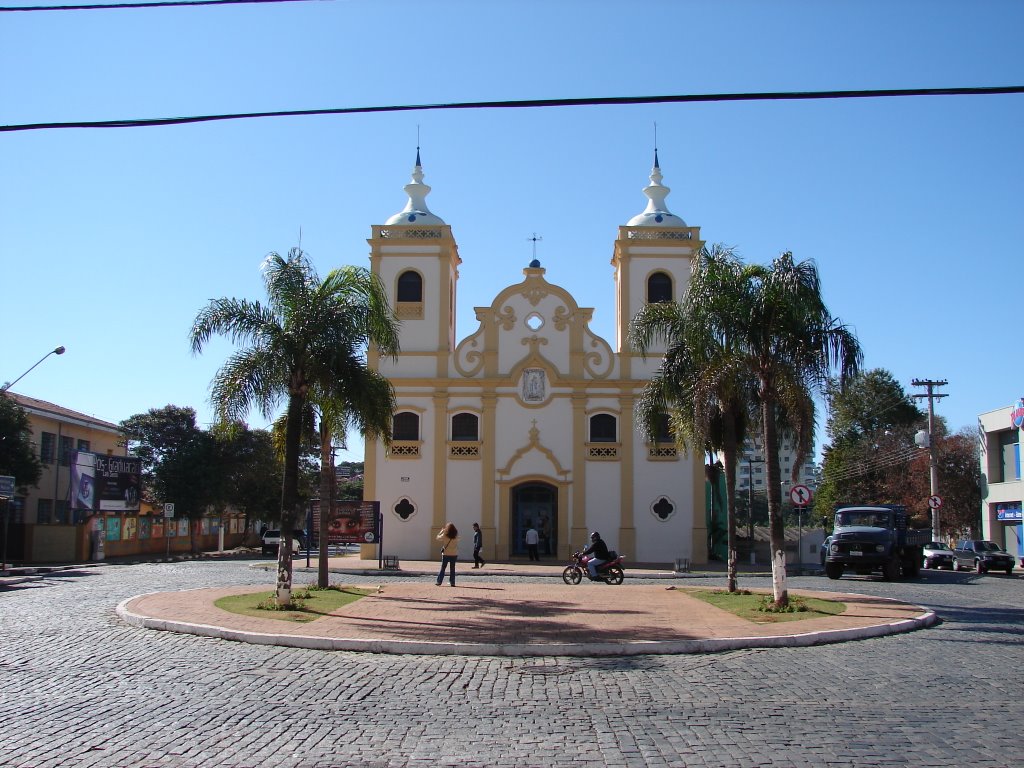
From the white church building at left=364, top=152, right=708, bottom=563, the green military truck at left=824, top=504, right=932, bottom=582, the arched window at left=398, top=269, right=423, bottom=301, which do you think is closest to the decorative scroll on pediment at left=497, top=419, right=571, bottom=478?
the white church building at left=364, top=152, right=708, bottom=563

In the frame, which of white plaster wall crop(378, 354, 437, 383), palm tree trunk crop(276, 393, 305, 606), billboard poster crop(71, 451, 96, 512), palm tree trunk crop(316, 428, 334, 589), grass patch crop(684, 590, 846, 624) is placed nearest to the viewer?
grass patch crop(684, 590, 846, 624)

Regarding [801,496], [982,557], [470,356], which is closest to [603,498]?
[470,356]

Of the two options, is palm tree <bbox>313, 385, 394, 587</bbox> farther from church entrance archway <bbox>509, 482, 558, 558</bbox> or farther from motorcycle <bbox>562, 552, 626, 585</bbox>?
church entrance archway <bbox>509, 482, 558, 558</bbox>

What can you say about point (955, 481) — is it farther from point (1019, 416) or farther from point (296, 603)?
point (296, 603)

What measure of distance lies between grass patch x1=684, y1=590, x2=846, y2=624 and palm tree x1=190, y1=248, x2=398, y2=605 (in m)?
8.07

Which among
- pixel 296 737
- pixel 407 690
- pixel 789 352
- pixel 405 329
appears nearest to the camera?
pixel 296 737

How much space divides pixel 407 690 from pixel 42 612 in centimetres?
956

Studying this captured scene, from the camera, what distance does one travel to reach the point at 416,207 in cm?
4134

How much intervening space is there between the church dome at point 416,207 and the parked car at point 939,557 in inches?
935

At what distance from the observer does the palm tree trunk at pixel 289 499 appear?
16594 millimetres

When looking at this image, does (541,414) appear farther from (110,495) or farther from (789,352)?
(789,352)

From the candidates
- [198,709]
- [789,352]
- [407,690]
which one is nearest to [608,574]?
[789,352]

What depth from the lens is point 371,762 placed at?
700 centimetres

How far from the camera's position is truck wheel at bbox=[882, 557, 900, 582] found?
27328 millimetres
